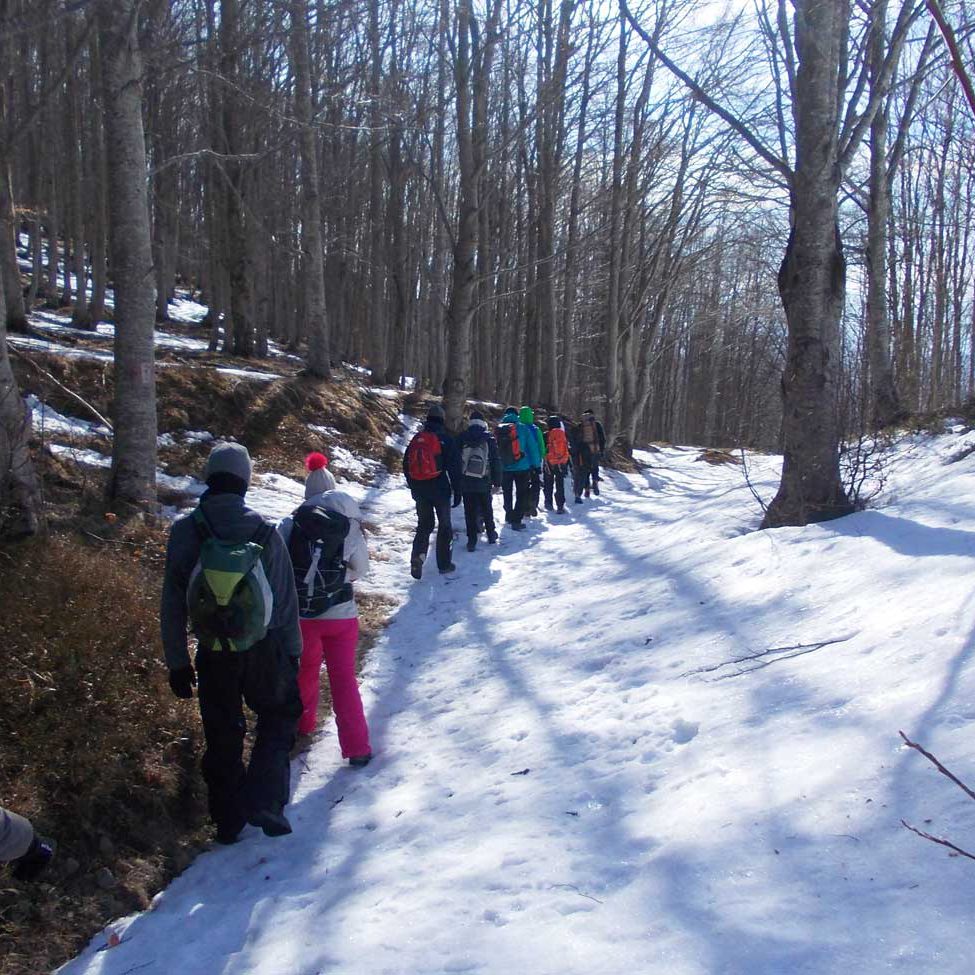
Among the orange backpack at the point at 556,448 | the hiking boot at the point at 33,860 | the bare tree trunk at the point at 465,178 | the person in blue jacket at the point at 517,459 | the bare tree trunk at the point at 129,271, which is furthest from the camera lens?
the orange backpack at the point at 556,448

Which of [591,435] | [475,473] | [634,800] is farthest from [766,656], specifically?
[591,435]

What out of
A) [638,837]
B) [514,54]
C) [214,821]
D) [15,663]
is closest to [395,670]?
[214,821]

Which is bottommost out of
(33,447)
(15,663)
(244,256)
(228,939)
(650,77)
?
(228,939)

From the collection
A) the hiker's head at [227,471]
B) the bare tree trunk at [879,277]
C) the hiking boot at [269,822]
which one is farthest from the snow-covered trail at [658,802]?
the bare tree trunk at [879,277]

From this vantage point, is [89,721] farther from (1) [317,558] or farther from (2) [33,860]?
(1) [317,558]

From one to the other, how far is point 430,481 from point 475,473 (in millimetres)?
967

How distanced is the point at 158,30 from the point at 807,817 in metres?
9.87

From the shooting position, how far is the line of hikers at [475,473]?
8484 mm

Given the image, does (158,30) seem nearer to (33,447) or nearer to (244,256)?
(33,447)

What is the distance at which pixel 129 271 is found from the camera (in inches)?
305

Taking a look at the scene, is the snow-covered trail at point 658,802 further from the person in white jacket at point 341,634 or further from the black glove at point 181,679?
the black glove at point 181,679

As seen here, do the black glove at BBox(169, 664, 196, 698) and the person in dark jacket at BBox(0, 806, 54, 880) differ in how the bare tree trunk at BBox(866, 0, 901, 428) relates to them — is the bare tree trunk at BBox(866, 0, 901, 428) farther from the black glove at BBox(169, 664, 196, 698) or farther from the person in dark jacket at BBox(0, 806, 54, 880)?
the person in dark jacket at BBox(0, 806, 54, 880)

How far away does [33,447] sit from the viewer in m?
8.02

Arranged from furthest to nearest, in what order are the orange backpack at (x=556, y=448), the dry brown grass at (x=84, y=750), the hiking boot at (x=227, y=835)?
the orange backpack at (x=556, y=448) → the hiking boot at (x=227, y=835) → the dry brown grass at (x=84, y=750)
